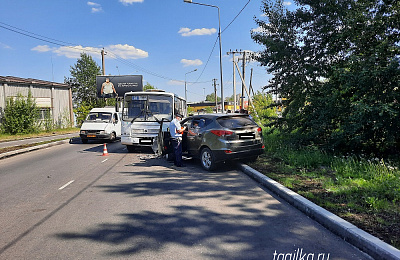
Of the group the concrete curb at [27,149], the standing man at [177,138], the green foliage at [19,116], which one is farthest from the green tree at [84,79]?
the standing man at [177,138]

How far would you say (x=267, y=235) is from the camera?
3.62m

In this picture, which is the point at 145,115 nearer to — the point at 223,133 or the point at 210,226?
the point at 223,133

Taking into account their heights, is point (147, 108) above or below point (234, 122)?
above

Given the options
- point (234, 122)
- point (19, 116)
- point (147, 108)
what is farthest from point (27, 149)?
point (19, 116)

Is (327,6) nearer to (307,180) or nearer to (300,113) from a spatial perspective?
(300,113)

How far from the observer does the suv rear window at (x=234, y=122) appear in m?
7.72

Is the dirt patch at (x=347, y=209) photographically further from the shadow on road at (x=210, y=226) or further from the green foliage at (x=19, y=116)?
the green foliage at (x=19, y=116)

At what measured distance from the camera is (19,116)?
26.8 meters

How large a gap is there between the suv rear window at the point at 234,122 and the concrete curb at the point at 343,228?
2.55 meters

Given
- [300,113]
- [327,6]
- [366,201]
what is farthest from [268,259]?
[327,6]

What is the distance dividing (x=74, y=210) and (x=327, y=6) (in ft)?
28.8

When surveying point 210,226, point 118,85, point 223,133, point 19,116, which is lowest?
point 210,226

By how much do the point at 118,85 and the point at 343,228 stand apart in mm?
23748

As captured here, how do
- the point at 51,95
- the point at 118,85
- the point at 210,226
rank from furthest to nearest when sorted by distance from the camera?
the point at 51,95 < the point at 118,85 < the point at 210,226
